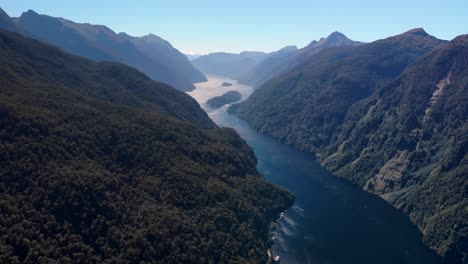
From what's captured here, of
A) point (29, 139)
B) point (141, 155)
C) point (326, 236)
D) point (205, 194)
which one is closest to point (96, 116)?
point (141, 155)

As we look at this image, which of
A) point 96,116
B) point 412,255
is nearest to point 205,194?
point 96,116

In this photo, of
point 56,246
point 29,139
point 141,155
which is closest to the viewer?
point 56,246

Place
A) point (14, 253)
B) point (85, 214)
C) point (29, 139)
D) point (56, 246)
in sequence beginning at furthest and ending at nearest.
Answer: point (29, 139) → point (85, 214) → point (56, 246) → point (14, 253)

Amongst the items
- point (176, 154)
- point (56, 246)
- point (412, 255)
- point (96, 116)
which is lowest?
point (412, 255)

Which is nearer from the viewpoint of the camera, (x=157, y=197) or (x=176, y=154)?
(x=157, y=197)

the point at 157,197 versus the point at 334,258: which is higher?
the point at 157,197

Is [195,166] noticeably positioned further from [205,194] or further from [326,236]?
[326,236]
